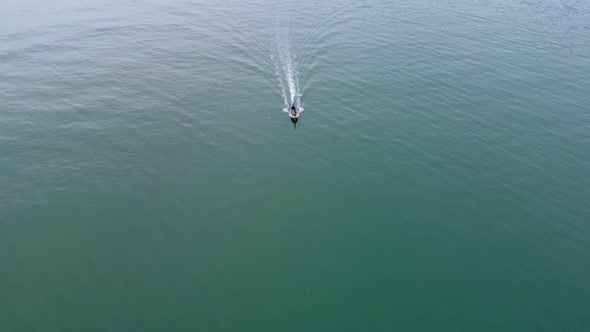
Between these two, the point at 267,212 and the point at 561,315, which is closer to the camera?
the point at 561,315

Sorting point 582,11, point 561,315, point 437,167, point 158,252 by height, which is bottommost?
point 158,252

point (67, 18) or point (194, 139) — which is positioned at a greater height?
point (67, 18)

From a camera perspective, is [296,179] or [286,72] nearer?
[296,179]

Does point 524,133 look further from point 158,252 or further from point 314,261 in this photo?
point 158,252

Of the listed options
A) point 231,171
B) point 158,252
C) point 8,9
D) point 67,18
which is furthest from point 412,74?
point 8,9

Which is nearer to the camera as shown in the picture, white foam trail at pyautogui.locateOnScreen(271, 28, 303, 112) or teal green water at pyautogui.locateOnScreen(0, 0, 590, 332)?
teal green water at pyautogui.locateOnScreen(0, 0, 590, 332)

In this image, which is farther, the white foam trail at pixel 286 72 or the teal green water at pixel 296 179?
the white foam trail at pixel 286 72

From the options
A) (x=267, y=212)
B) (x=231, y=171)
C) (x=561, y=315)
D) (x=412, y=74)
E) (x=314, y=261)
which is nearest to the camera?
(x=561, y=315)

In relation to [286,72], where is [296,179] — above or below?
below
